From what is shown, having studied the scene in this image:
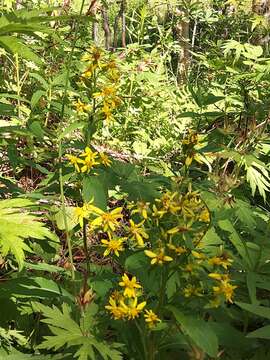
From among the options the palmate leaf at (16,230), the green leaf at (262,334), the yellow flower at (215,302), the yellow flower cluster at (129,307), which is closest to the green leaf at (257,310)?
the green leaf at (262,334)

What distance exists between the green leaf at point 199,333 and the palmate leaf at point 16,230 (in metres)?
0.38

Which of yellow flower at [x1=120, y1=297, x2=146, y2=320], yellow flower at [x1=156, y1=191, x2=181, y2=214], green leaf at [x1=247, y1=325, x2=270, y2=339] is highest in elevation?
yellow flower at [x1=156, y1=191, x2=181, y2=214]

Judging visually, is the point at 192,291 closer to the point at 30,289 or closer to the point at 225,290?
the point at 225,290

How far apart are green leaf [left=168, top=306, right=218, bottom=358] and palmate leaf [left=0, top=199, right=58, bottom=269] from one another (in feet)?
1.25

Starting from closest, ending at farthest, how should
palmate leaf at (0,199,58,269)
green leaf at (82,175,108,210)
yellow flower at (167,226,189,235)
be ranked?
yellow flower at (167,226,189,235) < palmate leaf at (0,199,58,269) < green leaf at (82,175,108,210)

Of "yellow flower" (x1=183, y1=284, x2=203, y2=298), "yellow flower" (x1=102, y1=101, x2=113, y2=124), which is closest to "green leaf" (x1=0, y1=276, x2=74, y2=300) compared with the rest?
"yellow flower" (x1=183, y1=284, x2=203, y2=298)

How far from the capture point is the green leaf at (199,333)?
1166 millimetres

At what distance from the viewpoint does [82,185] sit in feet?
4.78

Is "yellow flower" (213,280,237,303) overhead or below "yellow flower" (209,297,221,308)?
overhead

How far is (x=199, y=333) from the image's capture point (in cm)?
119

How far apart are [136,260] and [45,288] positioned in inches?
12.2

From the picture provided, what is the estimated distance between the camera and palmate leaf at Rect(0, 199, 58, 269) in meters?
1.22

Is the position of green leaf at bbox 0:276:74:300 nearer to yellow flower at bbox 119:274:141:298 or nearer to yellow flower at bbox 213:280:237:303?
yellow flower at bbox 119:274:141:298

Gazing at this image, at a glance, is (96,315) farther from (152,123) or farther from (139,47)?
(139,47)
